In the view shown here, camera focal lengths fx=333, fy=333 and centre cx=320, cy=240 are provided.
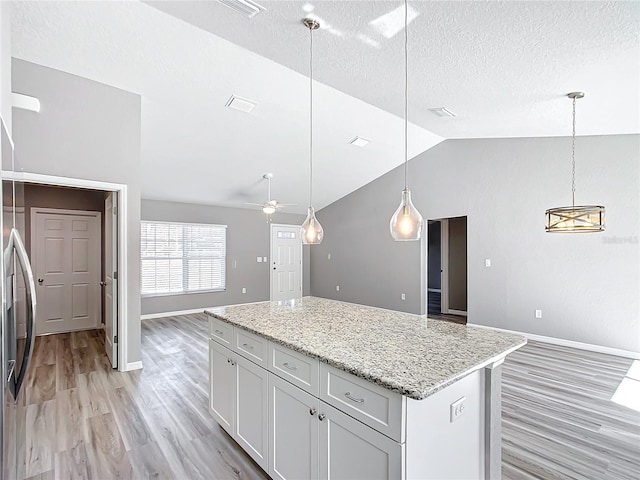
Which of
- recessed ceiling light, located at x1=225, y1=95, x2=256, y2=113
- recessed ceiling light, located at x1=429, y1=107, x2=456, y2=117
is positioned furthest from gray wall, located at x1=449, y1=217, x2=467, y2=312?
recessed ceiling light, located at x1=225, y1=95, x2=256, y2=113

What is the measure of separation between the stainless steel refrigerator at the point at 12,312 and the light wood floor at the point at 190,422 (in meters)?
0.97

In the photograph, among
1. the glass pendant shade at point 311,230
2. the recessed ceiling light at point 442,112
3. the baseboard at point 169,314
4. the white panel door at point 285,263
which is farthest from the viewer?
the white panel door at point 285,263

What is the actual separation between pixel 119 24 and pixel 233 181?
3.52 metres

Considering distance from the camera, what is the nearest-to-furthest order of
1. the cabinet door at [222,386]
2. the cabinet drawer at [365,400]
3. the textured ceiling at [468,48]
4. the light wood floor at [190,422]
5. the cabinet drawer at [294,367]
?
1. the cabinet drawer at [365,400]
2. the cabinet drawer at [294,367]
3. the textured ceiling at [468,48]
4. the light wood floor at [190,422]
5. the cabinet door at [222,386]

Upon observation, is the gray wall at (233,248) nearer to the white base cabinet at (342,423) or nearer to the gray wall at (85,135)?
the gray wall at (85,135)

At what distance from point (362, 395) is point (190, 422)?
6.18 feet

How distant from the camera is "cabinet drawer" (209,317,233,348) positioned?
2320 mm

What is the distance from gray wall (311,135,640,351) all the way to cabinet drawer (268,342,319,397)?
182 inches

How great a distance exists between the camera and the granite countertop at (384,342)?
4.33 feet

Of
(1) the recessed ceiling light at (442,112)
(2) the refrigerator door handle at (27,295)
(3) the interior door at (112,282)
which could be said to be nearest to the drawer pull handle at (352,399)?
(2) the refrigerator door handle at (27,295)

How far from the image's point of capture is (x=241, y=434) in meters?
2.16

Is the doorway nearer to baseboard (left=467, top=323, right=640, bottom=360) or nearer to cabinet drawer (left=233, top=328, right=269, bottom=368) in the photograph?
baseboard (left=467, top=323, right=640, bottom=360)

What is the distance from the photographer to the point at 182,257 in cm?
676

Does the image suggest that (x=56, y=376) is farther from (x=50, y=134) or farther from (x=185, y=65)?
(x=185, y=65)
